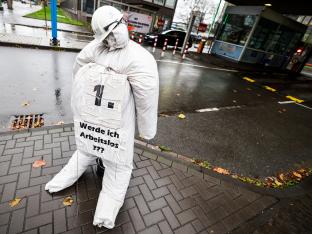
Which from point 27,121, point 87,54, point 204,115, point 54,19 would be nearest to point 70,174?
point 87,54

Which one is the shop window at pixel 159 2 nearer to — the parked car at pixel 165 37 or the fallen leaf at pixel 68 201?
the parked car at pixel 165 37

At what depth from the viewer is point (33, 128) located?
358 centimetres

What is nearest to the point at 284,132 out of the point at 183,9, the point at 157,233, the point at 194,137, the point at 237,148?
the point at 237,148

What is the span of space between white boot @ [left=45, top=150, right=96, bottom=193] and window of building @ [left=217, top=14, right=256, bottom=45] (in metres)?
16.7

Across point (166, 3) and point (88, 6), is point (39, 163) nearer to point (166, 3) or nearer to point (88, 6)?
point (88, 6)

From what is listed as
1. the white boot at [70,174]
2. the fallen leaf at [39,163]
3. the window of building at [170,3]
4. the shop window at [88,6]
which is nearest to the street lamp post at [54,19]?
the fallen leaf at [39,163]

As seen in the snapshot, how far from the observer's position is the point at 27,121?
3.86m

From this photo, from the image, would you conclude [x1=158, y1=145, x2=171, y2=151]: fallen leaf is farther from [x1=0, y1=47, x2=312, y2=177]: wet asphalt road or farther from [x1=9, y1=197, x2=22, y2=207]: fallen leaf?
[x1=9, y1=197, x2=22, y2=207]: fallen leaf

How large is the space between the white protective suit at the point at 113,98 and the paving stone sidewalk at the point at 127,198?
353mm

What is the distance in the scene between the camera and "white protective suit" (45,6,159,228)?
1781 mm

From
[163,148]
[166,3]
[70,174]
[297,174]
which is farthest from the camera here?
[166,3]

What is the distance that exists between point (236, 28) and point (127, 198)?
17566mm

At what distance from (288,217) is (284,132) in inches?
144

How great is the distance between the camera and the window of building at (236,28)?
1548cm
